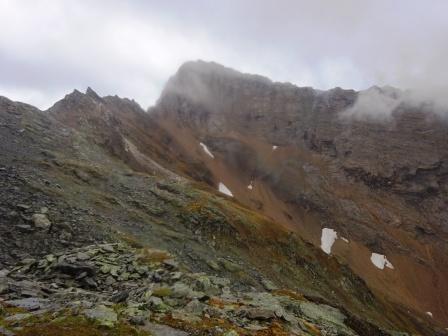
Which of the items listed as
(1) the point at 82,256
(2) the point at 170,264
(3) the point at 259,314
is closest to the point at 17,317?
(1) the point at 82,256

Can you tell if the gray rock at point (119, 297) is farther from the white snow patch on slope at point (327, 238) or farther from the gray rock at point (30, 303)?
the white snow patch on slope at point (327, 238)

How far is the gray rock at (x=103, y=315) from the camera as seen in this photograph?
1766 centimetres

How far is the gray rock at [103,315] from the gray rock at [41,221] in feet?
52.6

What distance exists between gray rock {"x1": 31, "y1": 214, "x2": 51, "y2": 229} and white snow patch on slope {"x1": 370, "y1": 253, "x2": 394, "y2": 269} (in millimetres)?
133596

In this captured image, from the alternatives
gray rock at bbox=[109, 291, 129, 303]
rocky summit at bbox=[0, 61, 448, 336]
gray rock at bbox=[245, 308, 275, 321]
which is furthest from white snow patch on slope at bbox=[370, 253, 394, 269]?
gray rock at bbox=[109, 291, 129, 303]

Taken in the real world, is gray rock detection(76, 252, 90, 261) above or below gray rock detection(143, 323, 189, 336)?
above

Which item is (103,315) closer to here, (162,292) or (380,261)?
(162,292)

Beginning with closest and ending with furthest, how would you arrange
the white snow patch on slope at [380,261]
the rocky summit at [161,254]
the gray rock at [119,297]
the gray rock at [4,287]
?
the rocky summit at [161,254] < the gray rock at [4,287] < the gray rock at [119,297] < the white snow patch on slope at [380,261]

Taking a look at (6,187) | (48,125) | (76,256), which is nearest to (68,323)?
(76,256)

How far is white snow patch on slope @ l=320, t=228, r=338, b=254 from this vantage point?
152250 mm

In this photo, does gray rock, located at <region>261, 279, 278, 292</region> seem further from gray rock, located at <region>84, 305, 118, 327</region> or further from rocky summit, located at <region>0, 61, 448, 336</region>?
gray rock, located at <region>84, 305, 118, 327</region>

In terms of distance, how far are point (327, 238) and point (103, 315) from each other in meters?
149

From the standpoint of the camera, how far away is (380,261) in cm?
15262

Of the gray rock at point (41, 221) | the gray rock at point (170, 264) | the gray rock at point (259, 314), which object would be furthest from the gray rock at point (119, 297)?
the gray rock at point (41, 221)
